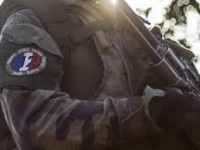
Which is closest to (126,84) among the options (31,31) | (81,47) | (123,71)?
(123,71)

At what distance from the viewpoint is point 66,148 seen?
2.97m

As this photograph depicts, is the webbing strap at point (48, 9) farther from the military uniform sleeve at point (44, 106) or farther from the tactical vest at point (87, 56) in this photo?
the military uniform sleeve at point (44, 106)

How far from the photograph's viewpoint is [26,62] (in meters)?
3.16

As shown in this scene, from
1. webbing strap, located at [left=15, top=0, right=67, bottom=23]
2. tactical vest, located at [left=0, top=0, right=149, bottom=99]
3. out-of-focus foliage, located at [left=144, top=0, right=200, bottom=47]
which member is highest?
webbing strap, located at [left=15, top=0, right=67, bottom=23]

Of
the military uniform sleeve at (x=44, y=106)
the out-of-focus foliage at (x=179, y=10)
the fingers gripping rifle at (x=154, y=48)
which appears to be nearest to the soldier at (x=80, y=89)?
the military uniform sleeve at (x=44, y=106)

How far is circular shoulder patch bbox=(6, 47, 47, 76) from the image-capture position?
10.3 feet

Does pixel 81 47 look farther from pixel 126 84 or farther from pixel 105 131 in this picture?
pixel 105 131

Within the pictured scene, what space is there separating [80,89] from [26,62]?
31 centimetres

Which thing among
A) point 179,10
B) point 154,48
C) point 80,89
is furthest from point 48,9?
point 179,10

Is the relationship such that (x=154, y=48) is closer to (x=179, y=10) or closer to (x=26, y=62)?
(x=26, y=62)

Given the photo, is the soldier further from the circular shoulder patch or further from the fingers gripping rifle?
the fingers gripping rifle

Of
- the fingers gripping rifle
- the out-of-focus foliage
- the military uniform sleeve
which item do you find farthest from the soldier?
the out-of-focus foliage

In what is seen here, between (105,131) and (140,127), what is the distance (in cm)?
15

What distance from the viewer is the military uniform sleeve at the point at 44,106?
2967 mm
